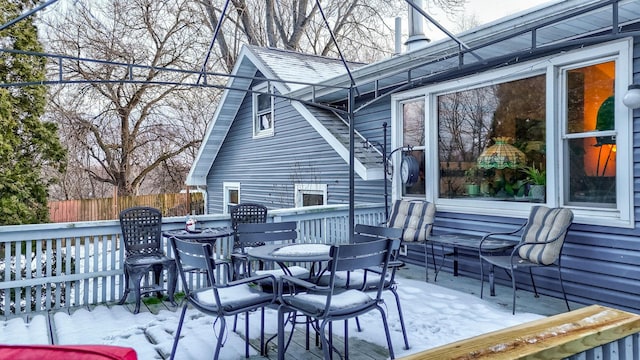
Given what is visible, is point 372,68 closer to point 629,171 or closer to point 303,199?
point 629,171

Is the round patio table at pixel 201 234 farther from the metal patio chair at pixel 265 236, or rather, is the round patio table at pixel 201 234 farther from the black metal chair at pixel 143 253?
the metal patio chair at pixel 265 236

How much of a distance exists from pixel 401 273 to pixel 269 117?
5386mm

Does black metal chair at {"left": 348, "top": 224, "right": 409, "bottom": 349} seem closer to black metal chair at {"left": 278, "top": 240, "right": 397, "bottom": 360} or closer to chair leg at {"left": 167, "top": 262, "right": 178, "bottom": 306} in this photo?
black metal chair at {"left": 278, "top": 240, "right": 397, "bottom": 360}

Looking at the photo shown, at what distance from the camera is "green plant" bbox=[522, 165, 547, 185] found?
462 cm

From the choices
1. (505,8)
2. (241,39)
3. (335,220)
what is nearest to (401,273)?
(335,220)

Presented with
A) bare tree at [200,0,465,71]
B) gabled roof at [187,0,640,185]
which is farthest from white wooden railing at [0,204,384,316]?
bare tree at [200,0,465,71]

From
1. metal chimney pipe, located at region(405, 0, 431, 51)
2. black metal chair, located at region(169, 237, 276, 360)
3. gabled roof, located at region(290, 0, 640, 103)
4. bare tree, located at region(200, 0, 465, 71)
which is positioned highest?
bare tree, located at region(200, 0, 465, 71)

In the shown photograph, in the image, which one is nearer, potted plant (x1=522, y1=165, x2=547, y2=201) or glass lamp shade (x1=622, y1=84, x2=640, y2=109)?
glass lamp shade (x1=622, y1=84, x2=640, y2=109)

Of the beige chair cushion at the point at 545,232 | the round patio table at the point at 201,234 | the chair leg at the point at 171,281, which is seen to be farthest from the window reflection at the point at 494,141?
the chair leg at the point at 171,281

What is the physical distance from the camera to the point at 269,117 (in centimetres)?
984

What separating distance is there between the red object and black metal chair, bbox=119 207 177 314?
2.96 m

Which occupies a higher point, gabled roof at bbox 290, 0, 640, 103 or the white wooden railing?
gabled roof at bbox 290, 0, 640, 103

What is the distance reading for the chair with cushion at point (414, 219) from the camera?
5.40 m

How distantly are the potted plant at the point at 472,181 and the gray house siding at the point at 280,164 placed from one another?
183 centimetres
